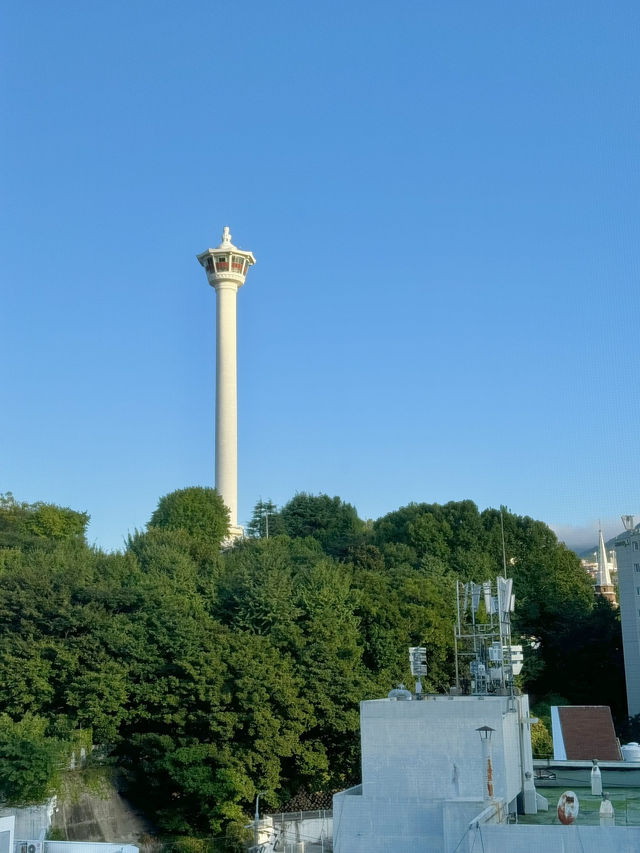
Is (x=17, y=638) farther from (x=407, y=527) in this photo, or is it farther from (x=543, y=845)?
(x=407, y=527)

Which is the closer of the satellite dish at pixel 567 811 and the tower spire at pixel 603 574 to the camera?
the satellite dish at pixel 567 811

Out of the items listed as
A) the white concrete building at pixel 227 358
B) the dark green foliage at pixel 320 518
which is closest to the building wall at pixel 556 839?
the white concrete building at pixel 227 358

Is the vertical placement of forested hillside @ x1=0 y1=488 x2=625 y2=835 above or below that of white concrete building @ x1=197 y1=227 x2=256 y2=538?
below

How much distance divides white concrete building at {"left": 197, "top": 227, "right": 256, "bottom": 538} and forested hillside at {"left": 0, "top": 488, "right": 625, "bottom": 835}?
2129 centimetres

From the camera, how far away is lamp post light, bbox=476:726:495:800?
75.6 feet

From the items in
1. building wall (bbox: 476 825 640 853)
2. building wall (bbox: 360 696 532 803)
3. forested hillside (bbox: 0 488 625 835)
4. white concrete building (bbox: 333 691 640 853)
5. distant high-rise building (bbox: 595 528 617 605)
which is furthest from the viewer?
distant high-rise building (bbox: 595 528 617 605)

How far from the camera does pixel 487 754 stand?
2369 centimetres

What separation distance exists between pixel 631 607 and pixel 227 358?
44.3 metres

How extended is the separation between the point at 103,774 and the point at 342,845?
20.0 m

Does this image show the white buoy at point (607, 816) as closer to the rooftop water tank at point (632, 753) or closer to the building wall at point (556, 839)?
the building wall at point (556, 839)

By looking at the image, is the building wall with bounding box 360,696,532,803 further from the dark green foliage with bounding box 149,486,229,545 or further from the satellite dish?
the dark green foliage with bounding box 149,486,229,545

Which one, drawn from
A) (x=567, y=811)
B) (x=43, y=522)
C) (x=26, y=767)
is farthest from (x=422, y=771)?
(x=43, y=522)

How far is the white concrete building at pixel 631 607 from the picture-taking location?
57.7 meters

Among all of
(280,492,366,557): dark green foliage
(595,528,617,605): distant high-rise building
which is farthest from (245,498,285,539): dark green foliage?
(595,528,617,605): distant high-rise building
